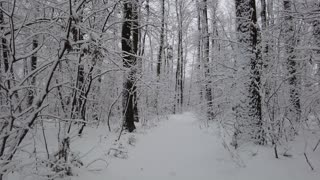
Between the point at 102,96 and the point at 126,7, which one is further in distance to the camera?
the point at 102,96

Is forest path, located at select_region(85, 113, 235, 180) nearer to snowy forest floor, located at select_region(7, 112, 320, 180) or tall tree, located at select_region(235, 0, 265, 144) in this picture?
snowy forest floor, located at select_region(7, 112, 320, 180)

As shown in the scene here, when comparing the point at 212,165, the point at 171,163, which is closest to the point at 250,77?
the point at 212,165

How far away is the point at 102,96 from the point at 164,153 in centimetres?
563

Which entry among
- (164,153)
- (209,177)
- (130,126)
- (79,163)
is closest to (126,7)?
(130,126)

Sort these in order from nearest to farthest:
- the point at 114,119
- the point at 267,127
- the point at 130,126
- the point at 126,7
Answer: the point at 267,127
the point at 126,7
the point at 130,126
the point at 114,119

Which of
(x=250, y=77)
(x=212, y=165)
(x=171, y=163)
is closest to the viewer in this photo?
(x=212, y=165)

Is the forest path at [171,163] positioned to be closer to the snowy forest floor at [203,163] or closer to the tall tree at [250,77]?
the snowy forest floor at [203,163]

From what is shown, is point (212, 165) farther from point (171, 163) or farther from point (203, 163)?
point (171, 163)

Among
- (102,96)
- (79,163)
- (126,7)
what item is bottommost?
(79,163)

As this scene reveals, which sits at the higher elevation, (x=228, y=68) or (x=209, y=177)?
(x=228, y=68)

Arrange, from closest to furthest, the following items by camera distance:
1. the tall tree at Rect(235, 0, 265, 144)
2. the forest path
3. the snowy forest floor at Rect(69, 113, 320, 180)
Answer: the snowy forest floor at Rect(69, 113, 320, 180), the forest path, the tall tree at Rect(235, 0, 265, 144)

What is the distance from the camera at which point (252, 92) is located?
15.6ft

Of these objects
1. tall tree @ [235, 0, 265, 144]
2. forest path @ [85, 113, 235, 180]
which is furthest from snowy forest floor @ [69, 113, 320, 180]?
tall tree @ [235, 0, 265, 144]

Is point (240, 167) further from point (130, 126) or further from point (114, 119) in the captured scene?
point (114, 119)
